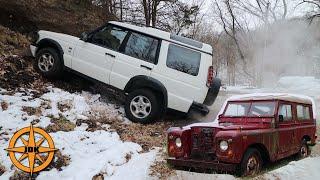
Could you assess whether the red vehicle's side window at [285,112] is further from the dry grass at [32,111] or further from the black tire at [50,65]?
the black tire at [50,65]

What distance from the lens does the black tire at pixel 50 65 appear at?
10930 mm

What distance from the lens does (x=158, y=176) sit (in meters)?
7.29

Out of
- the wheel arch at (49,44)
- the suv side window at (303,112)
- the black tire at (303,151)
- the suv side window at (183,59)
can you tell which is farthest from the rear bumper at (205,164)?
the wheel arch at (49,44)

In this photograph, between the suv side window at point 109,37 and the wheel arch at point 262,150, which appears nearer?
the wheel arch at point 262,150

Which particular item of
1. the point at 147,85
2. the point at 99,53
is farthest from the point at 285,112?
the point at 99,53

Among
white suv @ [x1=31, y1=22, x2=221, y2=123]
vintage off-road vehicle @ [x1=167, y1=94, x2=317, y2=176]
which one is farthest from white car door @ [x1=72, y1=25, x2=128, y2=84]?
vintage off-road vehicle @ [x1=167, y1=94, x2=317, y2=176]

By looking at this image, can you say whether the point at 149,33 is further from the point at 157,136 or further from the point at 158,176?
the point at 158,176

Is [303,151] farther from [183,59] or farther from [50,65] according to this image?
[50,65]

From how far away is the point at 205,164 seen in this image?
24.0 ft

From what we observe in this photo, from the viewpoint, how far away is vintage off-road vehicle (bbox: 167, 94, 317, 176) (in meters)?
7.17

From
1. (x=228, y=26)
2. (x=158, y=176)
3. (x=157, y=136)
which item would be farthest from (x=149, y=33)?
(x=228, y=26)

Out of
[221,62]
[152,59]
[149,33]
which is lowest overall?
[152,59]

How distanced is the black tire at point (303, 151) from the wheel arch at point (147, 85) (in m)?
3.18

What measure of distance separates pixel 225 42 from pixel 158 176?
44.2 meters
